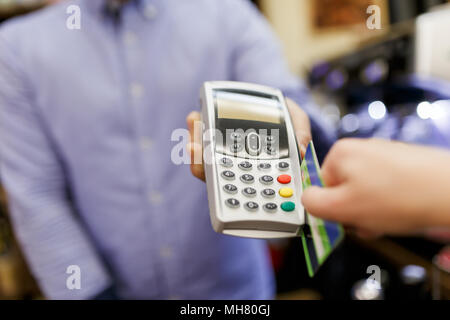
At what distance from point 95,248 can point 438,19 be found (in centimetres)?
71

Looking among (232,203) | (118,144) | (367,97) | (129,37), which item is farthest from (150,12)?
(367,97)

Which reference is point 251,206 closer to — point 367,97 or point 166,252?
point 166,252

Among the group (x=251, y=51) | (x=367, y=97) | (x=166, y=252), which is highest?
(x=251, y=51)

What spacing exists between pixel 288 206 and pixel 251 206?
24 mm

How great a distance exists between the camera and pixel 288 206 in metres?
0.23

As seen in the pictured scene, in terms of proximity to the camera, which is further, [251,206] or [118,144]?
[118,144]

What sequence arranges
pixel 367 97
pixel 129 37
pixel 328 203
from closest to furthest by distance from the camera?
1. pixel 328 203
2. pixel 129 37
3. pixel 367 97

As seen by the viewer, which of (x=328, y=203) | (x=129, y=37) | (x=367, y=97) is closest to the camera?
(x=328, y=203)

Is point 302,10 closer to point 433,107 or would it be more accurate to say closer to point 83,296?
point 433,107

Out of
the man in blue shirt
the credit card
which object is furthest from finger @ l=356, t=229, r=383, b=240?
the man in blue shirt

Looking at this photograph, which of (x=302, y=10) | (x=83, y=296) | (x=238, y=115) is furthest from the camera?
(x=302, y=10)

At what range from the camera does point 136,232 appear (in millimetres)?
466

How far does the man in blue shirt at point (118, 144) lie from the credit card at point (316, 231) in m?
0.18
